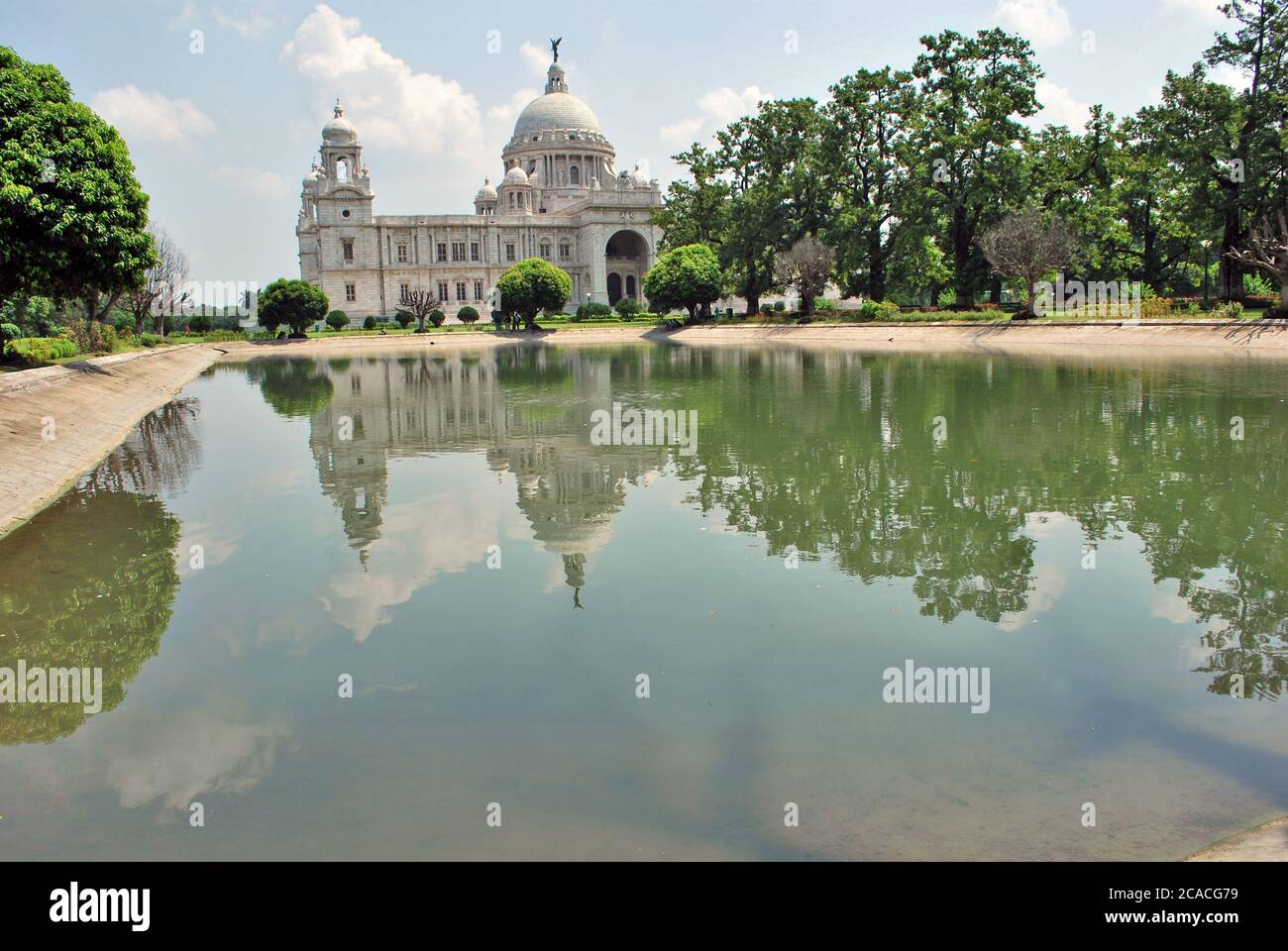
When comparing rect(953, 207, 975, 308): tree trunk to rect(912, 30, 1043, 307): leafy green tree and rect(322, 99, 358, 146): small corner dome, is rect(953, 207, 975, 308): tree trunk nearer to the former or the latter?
rect(912, 30, 1043, 307): leafy green tree

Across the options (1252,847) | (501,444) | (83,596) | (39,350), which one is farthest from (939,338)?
(1252,847)

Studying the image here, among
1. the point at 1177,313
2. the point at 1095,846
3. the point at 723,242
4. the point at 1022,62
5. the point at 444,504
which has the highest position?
the point at 1022,62

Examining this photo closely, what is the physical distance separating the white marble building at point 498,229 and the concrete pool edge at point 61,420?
47.2 metres

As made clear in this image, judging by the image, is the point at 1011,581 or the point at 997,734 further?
the point at 1011,581

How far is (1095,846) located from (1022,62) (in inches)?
1855

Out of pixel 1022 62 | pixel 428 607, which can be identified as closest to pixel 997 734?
pixel 428 607

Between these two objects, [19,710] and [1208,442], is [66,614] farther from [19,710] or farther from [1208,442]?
[1208,442]

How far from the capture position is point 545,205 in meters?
91.6

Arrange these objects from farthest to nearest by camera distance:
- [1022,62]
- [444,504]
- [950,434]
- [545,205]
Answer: [545,205] < [1022,62] < [950,434] < [444,504]

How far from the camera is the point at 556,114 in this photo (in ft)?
304

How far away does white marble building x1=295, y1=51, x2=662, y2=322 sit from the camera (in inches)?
3071

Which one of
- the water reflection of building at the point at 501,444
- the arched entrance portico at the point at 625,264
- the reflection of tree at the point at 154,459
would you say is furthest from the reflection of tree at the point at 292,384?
the arched entrance portico at the point at 625,264

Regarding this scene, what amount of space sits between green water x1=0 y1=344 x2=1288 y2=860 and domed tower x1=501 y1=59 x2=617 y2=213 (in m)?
79.8

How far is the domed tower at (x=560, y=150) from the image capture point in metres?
91.4
